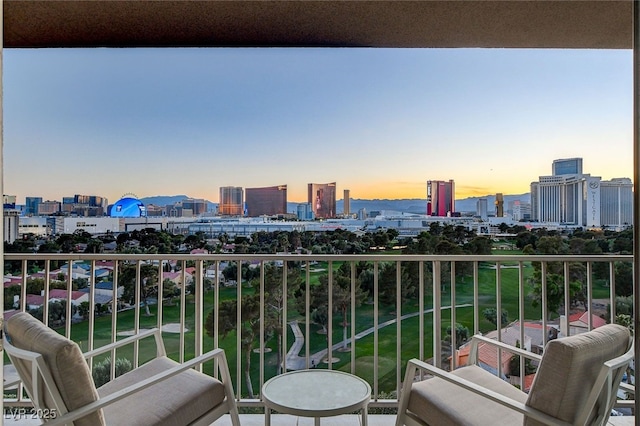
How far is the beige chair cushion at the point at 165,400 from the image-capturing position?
1691mm

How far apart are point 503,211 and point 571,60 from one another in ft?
5.25

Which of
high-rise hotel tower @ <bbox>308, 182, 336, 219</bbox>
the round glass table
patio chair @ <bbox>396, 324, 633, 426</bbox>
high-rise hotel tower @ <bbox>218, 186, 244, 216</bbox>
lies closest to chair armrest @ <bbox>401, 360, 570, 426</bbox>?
patio chair @ <bbox>396, 324, 633, 426</bbox>

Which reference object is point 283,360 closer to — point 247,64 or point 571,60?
point 247,64

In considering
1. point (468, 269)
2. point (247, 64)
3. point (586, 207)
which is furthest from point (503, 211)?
point (247, 64)

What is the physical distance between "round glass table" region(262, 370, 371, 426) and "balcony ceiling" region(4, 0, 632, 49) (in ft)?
7.39

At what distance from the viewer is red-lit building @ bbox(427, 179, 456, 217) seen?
4.25 metres

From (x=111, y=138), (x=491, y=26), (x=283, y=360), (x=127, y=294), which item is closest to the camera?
(x=491, y=26)

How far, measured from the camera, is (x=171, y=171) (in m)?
4.66

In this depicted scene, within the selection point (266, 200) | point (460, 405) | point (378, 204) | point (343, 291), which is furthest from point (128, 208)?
point (460, 405)

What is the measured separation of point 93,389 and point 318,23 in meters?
2.41

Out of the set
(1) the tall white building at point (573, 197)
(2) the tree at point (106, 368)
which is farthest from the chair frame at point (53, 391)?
(1) the tall white building at point (573, 197)

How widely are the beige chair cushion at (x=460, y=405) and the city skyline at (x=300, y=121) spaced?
2.63 m

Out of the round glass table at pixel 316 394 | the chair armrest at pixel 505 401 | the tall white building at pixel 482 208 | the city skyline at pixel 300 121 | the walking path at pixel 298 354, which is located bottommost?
the walking path at pixel 298 354

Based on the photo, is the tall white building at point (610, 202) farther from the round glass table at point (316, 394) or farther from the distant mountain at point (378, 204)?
the round glass table at point (316, 394)
